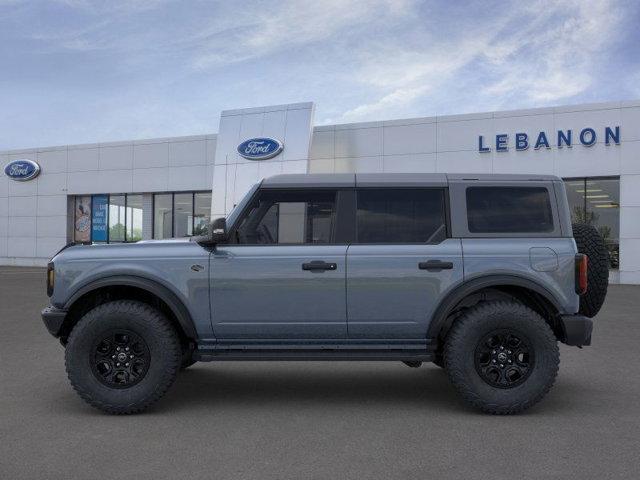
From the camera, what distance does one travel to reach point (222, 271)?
5215 millimetres

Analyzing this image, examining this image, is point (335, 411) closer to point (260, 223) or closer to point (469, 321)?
point (469, 321)

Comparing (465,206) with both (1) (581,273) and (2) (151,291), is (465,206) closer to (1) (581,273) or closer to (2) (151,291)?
(1) (581,273)

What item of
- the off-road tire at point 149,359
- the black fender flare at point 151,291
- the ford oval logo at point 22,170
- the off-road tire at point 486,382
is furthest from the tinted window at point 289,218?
the ford oval logo at point 22,170

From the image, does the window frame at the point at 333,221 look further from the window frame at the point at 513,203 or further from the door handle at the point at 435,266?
the window frame at the point at 513,203

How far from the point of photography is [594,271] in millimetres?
5543

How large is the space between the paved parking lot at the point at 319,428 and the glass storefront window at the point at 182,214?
73.4 ft

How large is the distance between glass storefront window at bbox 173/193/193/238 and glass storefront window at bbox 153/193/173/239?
283mm

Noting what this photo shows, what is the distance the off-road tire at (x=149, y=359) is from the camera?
5.08 metres

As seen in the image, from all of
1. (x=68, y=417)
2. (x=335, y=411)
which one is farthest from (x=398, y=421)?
(x=68, y=417)

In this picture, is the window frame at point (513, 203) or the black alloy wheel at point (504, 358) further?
the window frame at point (513, 203)

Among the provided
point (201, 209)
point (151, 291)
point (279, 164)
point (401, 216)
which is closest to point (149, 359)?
point (151, 291)

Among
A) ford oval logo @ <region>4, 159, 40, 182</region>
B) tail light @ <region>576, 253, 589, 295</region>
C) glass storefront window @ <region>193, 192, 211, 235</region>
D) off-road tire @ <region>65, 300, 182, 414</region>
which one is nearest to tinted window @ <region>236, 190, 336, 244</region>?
off-road tire @ <region>65, 300, 182, 414</region>

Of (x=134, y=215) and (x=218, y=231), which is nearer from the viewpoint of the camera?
(x=218, y=231)

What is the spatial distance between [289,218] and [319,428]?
1705 millimetres
